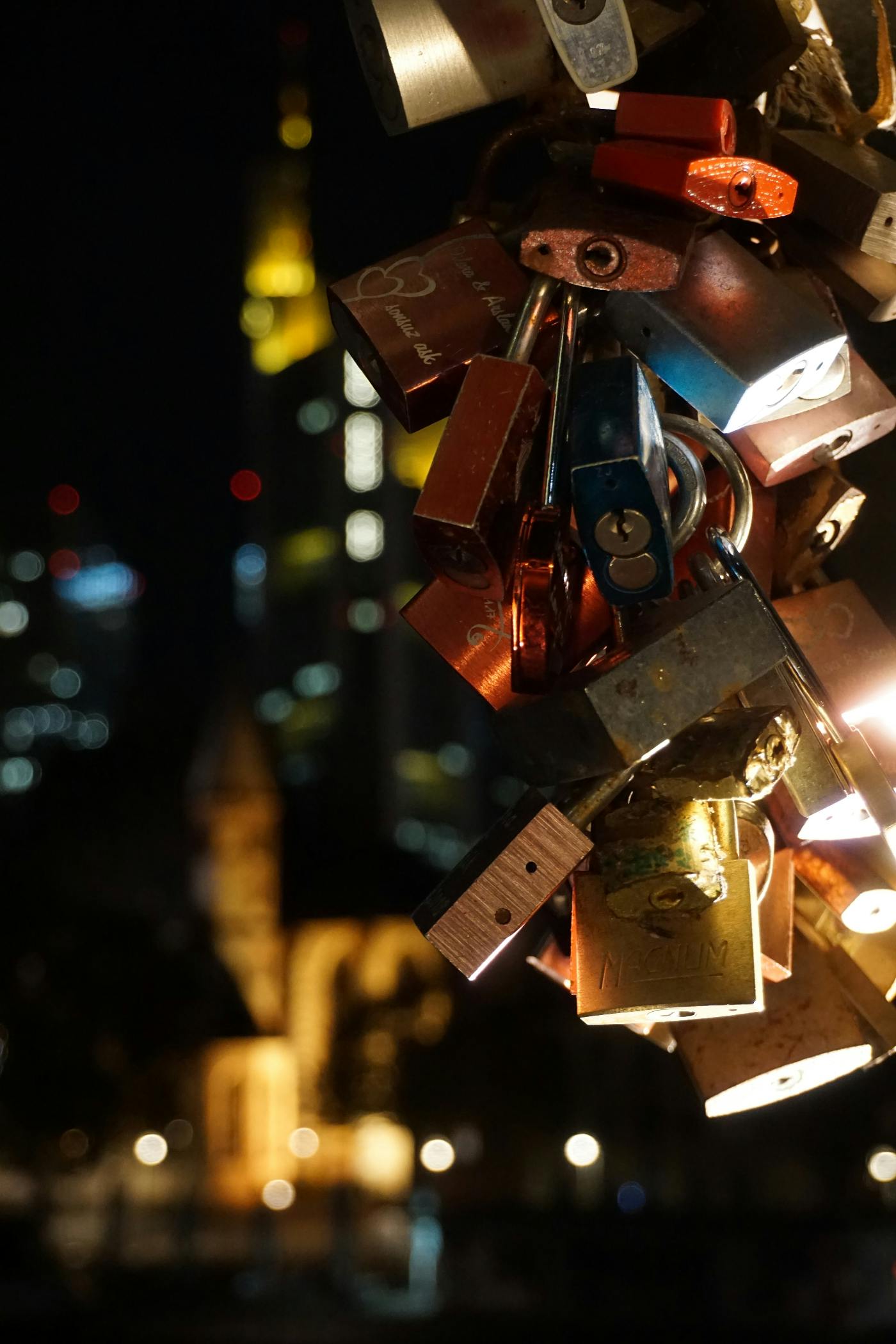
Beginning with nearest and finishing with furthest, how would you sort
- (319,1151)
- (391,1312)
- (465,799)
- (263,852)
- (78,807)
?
(391,1312), (78,807), (319,1151), (263,852), (465,799)

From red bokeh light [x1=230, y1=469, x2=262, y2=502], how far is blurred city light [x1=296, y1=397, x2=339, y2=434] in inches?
89.7

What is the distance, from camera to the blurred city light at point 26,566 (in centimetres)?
4112

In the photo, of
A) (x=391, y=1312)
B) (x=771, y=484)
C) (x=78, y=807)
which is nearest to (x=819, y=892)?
(x=771, y=484)

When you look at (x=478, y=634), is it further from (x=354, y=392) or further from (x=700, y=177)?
(x=354, y=392)

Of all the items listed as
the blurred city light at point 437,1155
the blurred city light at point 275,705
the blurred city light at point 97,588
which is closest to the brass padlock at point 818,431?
the blurred city light at point 437,1155

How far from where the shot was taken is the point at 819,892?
95 centimetres

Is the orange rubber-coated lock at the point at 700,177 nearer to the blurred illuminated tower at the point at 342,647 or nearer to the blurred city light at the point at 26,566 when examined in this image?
the blurred illuminated tower at the point at 342,647

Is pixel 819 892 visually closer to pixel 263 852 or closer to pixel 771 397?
pixel 771 397

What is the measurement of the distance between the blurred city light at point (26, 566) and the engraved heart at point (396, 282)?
42.6 m

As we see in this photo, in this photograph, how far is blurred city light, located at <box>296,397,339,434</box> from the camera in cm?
3203

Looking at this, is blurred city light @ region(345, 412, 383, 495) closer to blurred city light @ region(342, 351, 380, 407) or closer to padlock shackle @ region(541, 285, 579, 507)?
blurred city light @ region(342, 351, 380, 407)

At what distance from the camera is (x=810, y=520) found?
38.5 inches

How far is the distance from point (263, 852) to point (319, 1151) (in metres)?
6.59

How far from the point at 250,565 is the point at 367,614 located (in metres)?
A: 5.64
